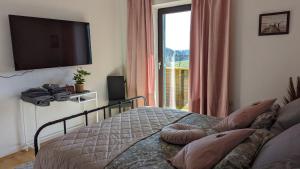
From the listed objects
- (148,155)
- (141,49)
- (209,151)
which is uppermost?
(141,49)

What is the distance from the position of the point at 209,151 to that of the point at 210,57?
2.04 metres

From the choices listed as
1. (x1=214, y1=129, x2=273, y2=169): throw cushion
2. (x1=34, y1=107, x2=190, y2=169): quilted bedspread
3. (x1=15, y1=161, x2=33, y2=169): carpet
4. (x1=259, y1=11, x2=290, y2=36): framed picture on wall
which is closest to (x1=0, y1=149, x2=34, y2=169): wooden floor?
(x1=15, y1=161, x2=33, y2=169): carpet

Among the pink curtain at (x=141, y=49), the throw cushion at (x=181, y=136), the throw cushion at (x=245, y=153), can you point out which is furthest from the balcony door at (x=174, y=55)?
the throw cushion at (x=245, y=153)

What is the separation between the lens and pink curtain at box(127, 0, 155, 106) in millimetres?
3723

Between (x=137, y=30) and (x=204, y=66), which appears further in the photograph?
(x=137, y=30)

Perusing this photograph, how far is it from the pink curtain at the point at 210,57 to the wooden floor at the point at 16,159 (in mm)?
2345

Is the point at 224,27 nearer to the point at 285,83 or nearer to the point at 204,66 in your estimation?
the point at 204,66

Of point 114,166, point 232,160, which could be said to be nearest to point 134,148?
point 114,166

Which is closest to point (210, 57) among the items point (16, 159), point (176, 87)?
point (176, 87)

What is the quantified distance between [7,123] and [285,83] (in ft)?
11.5

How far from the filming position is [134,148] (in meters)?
1.55

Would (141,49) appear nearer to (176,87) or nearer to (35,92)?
(176,87)

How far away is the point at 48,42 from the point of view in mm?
3135

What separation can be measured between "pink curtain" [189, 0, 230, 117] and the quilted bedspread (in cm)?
105
